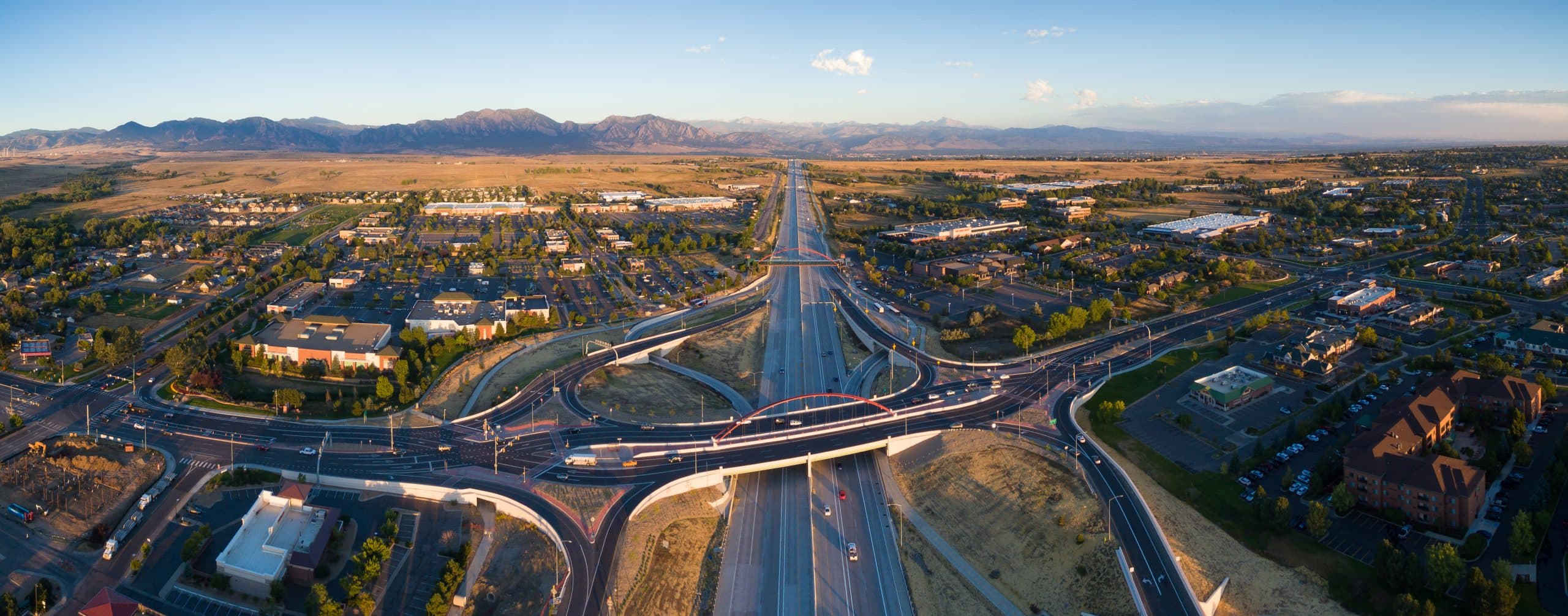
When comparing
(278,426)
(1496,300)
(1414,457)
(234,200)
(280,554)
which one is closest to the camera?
(280,554)

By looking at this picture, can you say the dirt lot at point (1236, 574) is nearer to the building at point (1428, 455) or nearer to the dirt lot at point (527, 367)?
the building at point (1428, 455)

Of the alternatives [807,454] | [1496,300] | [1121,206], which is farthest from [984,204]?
[807,454]

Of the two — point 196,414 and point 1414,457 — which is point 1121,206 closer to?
point 1414,457

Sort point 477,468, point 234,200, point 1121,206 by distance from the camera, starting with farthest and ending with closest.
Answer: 1. point 234,200
2. point 1121,206
3. point 477,468

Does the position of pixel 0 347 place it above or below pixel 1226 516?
above

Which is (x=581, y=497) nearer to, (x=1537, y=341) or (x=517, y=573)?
(x=517, y=573)

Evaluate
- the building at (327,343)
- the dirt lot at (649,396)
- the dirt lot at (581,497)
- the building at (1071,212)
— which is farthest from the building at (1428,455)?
the building at (1071,212)

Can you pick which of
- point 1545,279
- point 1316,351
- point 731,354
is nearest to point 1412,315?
point 1316,351
